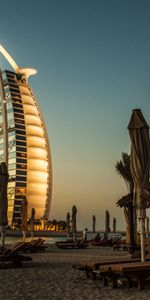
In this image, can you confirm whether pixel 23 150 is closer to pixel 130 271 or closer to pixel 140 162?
pixel 140 162

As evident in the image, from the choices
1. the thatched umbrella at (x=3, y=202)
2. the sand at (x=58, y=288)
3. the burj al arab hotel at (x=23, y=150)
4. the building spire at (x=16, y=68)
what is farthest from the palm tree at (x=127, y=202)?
the building spire at (x=16, y=68)

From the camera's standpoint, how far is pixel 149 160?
29.7ft

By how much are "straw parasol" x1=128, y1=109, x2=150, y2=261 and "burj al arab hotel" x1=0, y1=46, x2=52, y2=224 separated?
104 meters

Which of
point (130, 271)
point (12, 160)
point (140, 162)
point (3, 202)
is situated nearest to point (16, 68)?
point (12, 160)

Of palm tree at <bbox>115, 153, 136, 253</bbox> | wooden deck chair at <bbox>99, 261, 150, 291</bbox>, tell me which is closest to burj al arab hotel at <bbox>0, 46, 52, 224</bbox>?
palm tree at <bbox>115, 153, 136, 253</bbox>

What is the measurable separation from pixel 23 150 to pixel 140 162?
106 metres

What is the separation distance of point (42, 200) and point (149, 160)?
110 m

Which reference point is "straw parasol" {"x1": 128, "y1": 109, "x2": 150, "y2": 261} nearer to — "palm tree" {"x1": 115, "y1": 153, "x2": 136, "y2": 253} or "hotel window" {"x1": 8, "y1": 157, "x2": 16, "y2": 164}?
"palm tree" {"x1": 115, "y1": 153, "x2": 136, "y2": 253}

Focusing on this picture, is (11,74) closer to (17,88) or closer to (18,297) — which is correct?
(17,88)

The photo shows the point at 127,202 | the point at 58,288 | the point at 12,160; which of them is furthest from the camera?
the point at 12,160

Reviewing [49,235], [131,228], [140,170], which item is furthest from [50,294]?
[49,235]

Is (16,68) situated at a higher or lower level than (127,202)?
higher

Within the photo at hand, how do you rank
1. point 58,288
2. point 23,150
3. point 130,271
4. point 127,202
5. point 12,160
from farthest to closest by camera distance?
point 23,150 → point 12,160 → point 127,202 → point 58,288 → point 130,271

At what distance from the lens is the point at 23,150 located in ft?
373
